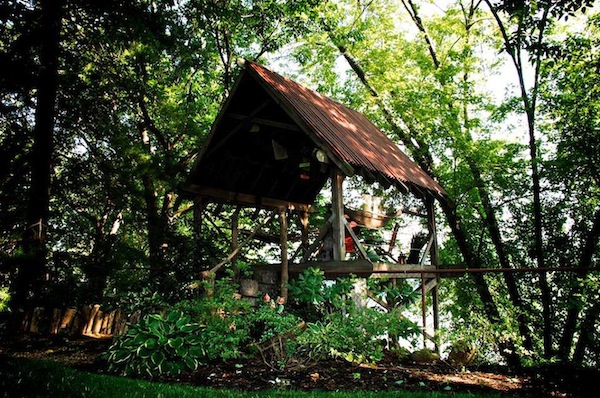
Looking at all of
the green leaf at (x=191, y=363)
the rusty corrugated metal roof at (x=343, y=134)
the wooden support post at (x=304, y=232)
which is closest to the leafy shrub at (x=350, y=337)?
the green leaf at (x=191, y=363)

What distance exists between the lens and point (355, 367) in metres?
6.02

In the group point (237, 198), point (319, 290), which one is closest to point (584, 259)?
point (319, 290)

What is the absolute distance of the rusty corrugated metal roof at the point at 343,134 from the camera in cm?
823

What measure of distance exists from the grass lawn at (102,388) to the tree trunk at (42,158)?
204cm

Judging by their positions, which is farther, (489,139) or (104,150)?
(489,139)

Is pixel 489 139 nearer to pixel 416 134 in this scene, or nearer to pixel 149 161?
pixel 416 134

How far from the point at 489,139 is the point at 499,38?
456cm

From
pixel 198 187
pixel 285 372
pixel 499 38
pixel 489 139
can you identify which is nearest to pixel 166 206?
pixel 198 187

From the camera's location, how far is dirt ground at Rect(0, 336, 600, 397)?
481cm

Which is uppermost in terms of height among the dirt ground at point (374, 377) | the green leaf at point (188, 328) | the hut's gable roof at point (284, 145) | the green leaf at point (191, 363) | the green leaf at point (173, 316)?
the hut's gable roof at point (284, 145)

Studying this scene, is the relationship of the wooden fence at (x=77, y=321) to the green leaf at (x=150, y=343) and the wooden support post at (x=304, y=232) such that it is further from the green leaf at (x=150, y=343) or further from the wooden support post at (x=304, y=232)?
the wooden support post at (x=304, y=232)

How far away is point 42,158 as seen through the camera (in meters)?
7.41

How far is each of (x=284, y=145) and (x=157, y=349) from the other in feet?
21.2

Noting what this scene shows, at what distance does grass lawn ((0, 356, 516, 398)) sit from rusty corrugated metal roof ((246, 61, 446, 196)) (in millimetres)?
4181
